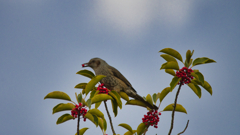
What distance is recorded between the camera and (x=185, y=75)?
4.07m

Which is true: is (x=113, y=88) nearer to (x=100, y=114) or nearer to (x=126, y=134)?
(x=100, y=114)

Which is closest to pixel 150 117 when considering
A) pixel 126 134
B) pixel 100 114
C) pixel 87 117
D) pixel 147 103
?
pixel 147 103

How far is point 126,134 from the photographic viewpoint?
4.85 metres

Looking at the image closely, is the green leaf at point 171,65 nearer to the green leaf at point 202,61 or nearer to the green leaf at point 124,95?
the green leaf at point 202,61

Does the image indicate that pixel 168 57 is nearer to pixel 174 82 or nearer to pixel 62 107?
pixel 174 82

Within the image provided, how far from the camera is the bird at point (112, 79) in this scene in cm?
457

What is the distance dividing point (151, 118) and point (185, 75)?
133cm

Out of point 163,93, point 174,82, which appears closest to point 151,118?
point 163,93

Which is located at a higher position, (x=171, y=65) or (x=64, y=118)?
(x=171, y=65)

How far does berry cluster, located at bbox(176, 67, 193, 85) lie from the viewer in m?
4.07

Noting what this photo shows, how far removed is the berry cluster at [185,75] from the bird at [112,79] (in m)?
1.01

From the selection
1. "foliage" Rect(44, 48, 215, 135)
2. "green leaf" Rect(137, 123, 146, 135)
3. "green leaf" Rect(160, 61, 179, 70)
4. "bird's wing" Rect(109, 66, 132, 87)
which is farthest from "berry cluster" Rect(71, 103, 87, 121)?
"green leaf" Rect(160, 61, 179, 70)

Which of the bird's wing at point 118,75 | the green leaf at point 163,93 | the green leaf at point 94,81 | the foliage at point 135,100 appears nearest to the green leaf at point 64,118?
the foliage at point 135,100

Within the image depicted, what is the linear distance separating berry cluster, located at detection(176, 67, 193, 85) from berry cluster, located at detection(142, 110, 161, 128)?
103 centimetres
